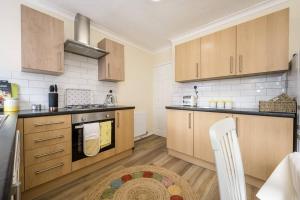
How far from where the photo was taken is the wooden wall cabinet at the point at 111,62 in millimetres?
2449

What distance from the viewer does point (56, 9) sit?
2074 mm

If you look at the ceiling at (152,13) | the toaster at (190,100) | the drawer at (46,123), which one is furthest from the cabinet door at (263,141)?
the drawer at (46,123)

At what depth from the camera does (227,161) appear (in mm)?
653

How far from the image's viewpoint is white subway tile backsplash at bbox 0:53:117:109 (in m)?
1.81

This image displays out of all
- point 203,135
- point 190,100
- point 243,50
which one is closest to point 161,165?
point 203,135

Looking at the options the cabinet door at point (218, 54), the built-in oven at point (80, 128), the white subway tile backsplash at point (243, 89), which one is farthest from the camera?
the cabinet door at point (218, 54)

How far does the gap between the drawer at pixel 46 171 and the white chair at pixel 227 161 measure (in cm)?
177

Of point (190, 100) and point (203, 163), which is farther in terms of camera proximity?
point (190, 100)

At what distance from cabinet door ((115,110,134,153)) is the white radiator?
72 centimetres

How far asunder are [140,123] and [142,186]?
5.89 ft

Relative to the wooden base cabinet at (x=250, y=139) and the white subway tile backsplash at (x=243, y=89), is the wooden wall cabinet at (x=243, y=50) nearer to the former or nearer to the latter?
the white subway tile backsplash at (x=243, y=89)

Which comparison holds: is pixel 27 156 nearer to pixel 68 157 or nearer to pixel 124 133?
pixel 68 157

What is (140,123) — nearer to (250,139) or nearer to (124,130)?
(124,130)

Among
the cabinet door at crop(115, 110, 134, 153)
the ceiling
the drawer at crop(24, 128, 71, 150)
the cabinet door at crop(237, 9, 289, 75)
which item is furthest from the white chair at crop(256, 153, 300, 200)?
the ceiling
